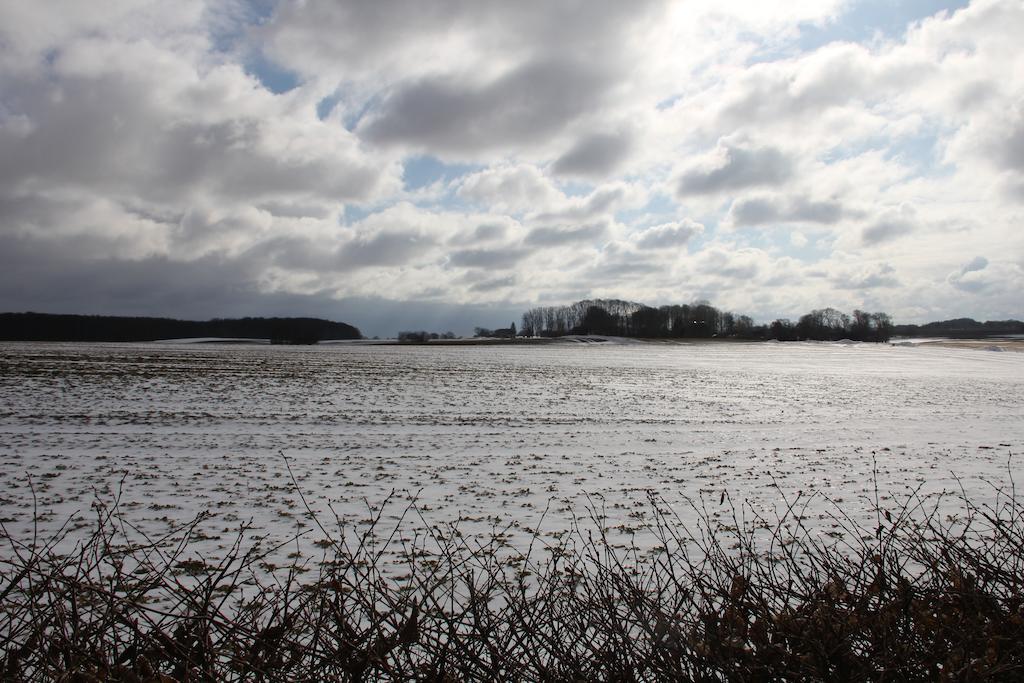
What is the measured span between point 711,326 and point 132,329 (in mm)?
156844

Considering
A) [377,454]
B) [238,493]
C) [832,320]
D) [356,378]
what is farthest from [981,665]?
[832,320]

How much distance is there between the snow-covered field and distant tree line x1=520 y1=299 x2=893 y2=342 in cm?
12444

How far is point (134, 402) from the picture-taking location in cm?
2131

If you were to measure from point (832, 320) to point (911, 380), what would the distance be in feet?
459

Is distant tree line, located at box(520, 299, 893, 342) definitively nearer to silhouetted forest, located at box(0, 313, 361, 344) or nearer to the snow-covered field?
silhouetted forest, located at box(0, 313, 361, 344)

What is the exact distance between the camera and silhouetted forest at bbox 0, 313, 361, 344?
14012 centimetres

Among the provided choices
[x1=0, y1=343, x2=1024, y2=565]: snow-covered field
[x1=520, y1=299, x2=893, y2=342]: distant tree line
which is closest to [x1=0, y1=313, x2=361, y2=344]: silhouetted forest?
[x1=520, y1=299, x2=893, y2=342]: distant tree line

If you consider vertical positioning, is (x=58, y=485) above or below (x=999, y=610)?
below

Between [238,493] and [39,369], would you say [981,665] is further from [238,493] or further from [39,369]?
[39,369]

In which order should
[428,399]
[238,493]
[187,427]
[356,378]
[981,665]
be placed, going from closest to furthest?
[981,665] < [238,493] < [187,427] < [428,399] < [356,378]

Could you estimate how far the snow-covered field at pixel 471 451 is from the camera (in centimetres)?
913

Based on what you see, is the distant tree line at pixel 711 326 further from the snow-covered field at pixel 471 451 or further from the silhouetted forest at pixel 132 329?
the snow-covered field at pixel 471 451

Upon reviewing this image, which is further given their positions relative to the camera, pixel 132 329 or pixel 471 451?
pixel 132 329

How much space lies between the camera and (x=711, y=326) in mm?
168125
